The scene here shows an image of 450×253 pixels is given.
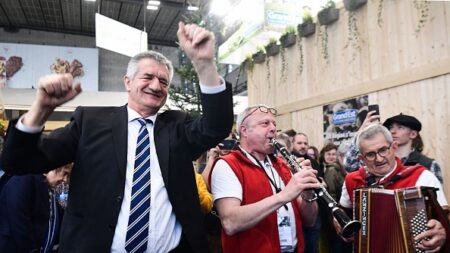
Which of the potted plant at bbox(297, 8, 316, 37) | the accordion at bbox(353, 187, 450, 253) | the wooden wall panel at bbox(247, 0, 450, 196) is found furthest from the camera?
the potted plant at bbox(297, 8, 316, 37)

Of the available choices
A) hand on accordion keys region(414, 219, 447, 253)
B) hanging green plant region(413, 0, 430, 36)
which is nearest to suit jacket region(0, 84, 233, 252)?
hand on accordion keys region(414, 219, 447, 253)

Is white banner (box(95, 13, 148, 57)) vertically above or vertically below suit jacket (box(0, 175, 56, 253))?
above

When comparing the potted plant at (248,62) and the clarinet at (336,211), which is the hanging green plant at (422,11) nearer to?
the clarinet at (336,211)

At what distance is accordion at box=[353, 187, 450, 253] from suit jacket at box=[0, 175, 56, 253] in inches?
82.9

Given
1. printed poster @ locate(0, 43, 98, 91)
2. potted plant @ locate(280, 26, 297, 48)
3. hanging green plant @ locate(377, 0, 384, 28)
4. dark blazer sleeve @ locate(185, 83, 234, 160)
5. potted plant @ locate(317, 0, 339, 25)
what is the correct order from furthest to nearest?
printed poster @ locate(0, 43, 98, 91)
potted plant @ locate(280, 26, 297, 48)
potted plant @ locate(317, 0, 339, 25)
hanging green plant @ locate(377, 0, 384, 28)
dark blazer sleeve @ locate(185, 83, 234, 160)

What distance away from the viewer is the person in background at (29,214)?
2613 millimetres

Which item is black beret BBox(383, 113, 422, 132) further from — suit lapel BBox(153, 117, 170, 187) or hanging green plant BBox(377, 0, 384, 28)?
suit lapel BBox(153, 117, 170, 187)

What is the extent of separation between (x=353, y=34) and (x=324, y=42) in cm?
62

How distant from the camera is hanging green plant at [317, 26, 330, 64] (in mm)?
6041

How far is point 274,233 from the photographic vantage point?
85.0 inches

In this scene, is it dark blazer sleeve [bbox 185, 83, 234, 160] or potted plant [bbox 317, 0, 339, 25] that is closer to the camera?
dark blazer sleeve [bbox 185, 83, 234, 160]

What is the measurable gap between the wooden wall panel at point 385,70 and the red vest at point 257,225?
2860mm

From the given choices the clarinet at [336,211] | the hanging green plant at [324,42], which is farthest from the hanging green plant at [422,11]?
the clarinet at [336,211]

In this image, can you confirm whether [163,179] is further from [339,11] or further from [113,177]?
[339,11]
